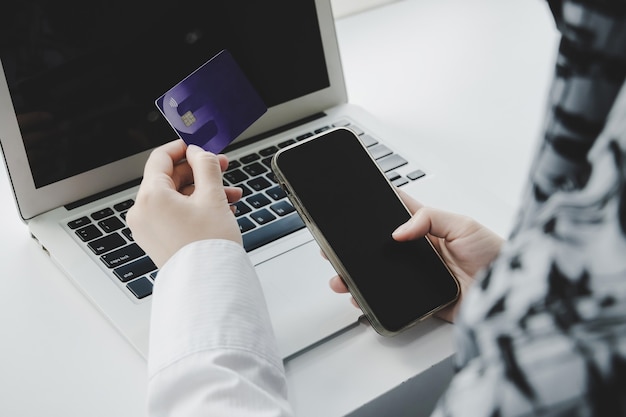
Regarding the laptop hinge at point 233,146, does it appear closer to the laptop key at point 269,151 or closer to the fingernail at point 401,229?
the laptop key at point 269,151

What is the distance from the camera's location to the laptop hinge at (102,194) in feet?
2.55

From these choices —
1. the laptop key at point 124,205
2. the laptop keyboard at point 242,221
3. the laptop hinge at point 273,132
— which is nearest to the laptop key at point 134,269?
the laptop keyboard at point 242,221

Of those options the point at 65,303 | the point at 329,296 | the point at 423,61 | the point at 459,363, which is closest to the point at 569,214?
the point at 459,363

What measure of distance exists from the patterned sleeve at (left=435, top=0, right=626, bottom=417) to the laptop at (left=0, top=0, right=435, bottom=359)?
324 millimetres

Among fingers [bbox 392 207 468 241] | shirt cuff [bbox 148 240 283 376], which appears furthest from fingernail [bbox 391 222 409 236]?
shirt cuff [bbox 148 240 283 376]

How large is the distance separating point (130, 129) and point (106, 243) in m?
0.13

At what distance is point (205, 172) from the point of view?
0.58 metres

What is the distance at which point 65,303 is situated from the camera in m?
0.67

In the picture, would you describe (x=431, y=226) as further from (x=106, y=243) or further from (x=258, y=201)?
(x=106, y=243)

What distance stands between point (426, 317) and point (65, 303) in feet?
1.04

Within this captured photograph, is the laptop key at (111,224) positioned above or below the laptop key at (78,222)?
below

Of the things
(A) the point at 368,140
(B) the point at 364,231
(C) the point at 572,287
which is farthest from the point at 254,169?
(C) the point at 572,287

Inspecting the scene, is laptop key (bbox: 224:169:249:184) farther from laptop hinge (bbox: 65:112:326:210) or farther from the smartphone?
the smartphone

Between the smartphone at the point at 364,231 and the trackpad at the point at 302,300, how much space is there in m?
0.04
